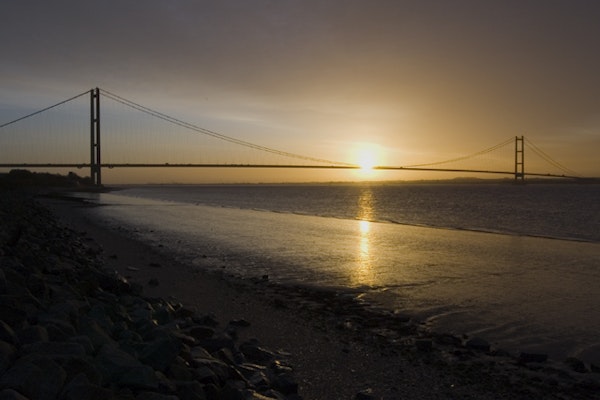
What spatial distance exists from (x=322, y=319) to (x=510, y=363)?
7.88ft

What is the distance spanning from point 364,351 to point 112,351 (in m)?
2.85

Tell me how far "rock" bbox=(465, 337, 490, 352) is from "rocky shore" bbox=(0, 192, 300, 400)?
2132mm

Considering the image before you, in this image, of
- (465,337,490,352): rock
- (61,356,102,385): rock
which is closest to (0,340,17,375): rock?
(61,356,102,385): rock

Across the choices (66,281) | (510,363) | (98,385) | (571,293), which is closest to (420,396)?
(510,363)

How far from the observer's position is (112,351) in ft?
11.4

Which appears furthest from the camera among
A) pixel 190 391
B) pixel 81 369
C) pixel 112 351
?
pixel 112 351

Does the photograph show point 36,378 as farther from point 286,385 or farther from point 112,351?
point 286,385

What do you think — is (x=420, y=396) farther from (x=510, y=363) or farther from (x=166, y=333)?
(x=166, y=333)

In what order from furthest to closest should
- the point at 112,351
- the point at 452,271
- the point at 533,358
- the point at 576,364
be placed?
the point at 452,271 → the point at 533,358 → the point at 576,364 → the point at 112,351

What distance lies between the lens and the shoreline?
459 centimetres

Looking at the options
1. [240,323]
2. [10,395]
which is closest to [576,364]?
[240,323]

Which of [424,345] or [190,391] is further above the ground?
[190,391]

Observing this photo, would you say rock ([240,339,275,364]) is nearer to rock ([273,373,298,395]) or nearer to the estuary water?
rock ([273,373,298,395])

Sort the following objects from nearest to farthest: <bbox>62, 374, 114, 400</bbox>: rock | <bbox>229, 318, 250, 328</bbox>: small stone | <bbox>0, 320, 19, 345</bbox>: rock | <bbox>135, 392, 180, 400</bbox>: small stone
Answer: <bbox>62, 374, 114, 400</bbox>: rock
<bbox>135, 392, 180, 400</bbox>: small stone
<bbox>0, 320, 19, 345</bbox>: rock
<bbox>229, 318, 250, 328</bbox>: small stone
